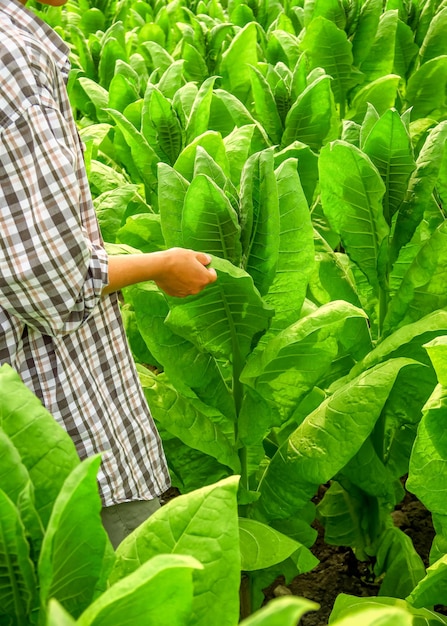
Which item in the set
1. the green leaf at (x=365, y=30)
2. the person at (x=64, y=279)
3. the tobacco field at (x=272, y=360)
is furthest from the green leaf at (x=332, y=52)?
the person at (x=64, y=279)

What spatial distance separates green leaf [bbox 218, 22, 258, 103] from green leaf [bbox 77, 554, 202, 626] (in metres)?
2.80

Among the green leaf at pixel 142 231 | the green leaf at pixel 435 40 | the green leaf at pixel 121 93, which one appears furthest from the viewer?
the green leaf at pixel 435 40

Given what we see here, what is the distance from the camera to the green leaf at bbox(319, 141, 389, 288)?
1.95 m

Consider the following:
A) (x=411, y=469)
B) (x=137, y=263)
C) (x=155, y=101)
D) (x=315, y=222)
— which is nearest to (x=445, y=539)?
(x=411, y=469)

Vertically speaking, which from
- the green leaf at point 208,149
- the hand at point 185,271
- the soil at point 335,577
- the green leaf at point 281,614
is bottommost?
the soil at point 335,577

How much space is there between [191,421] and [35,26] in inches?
37.3

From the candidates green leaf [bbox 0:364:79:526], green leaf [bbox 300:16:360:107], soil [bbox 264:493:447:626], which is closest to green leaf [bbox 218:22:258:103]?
green leaf [bbox 300:16:360:107]

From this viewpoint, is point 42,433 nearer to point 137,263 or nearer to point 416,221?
point 137,263

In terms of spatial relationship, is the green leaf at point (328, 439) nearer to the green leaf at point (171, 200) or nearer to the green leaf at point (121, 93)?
the green leaf at point (171, 200)

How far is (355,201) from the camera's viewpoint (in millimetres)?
2014

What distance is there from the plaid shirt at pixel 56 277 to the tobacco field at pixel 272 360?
0.17 m

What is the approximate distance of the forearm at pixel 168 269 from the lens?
5.28ft

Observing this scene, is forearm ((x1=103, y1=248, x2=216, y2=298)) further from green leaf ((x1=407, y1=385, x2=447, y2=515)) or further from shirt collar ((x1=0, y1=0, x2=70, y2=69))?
green leaf ((x1=407, y1=385, x2=447, y2=515))

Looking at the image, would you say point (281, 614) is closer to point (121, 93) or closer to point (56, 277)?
point (56, 277)
